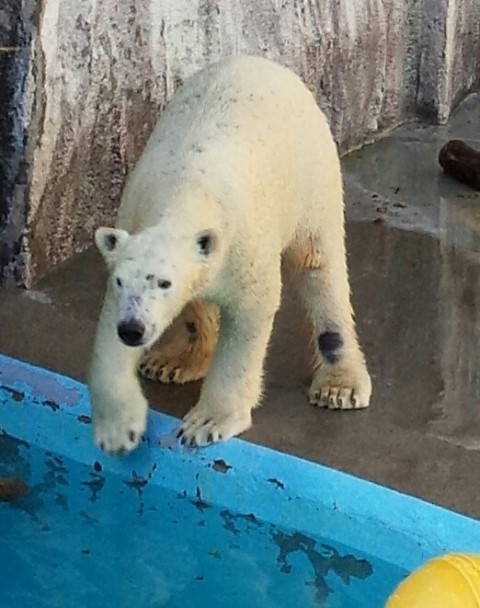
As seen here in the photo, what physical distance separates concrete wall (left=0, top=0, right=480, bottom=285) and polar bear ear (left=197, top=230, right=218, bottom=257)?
1243 mm

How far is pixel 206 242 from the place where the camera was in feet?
7.95

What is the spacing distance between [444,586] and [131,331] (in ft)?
2.42

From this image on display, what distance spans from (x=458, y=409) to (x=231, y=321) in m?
0.72

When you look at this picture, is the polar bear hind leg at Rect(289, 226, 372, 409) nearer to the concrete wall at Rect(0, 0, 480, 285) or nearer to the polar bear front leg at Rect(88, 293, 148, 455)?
the polar bear front leg at Rect(88, 293, 148, 455)

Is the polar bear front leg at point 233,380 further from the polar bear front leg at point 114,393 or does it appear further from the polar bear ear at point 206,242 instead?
the polar bear ear at point 206,242

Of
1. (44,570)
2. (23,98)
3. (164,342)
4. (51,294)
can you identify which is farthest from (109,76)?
(44,570)

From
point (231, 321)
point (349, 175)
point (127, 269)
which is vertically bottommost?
point (349, 175)

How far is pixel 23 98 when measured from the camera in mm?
3490

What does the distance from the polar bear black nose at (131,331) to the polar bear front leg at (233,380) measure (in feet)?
1.44

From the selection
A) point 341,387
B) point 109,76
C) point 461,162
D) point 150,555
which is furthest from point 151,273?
point 461,162

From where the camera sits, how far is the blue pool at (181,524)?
2.66 meters

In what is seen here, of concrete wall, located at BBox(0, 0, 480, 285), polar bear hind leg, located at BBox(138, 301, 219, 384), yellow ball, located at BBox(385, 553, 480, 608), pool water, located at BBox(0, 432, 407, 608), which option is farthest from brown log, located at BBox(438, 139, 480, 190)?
yellow ball, located at BBox(385, 553, 480, 608)

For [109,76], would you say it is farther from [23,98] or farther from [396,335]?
[396,335]

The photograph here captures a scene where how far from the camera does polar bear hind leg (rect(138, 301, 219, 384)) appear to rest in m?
3.08
